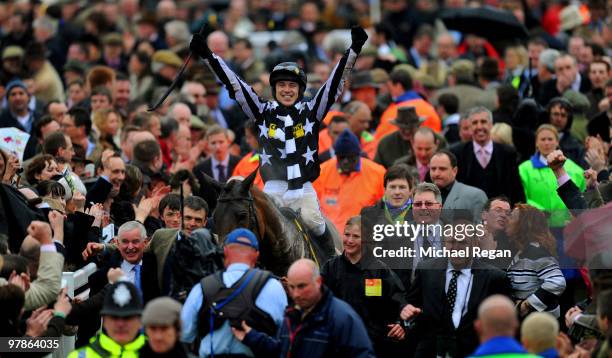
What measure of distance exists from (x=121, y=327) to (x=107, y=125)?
29.5 feet

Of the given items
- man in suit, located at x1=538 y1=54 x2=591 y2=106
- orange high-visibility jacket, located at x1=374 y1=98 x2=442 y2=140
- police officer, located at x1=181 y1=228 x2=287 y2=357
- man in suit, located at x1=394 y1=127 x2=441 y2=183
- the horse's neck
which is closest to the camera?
police officer, located at x1=181 y1=228 x2=287 y2=357

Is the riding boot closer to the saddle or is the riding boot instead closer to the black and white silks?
the saddle

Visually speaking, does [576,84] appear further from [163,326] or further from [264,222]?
[163,326]

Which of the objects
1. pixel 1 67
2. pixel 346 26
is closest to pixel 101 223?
pixel 1 67

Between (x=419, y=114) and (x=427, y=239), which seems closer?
(x=427, y=239)

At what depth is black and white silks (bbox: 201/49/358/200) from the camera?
1505cm

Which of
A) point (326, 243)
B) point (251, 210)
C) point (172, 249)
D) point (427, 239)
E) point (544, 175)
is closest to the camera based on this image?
point (172, 249)

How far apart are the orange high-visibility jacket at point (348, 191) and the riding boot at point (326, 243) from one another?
2.23 m

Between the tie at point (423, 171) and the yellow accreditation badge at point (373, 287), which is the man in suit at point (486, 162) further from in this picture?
the yellow accreditation badge at point (373, 287)

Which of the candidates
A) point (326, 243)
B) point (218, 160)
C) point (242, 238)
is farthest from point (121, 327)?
point (218, 160)

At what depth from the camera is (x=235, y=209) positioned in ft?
43.0

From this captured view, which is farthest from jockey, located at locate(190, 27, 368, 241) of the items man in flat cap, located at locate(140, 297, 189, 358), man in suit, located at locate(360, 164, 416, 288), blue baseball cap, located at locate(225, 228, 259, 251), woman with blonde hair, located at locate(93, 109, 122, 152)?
woman with blonde hair, located at locate(93, 109, 122, 152)

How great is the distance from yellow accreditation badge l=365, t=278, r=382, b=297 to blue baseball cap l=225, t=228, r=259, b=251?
80.7 inches

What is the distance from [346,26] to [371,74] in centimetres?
741
